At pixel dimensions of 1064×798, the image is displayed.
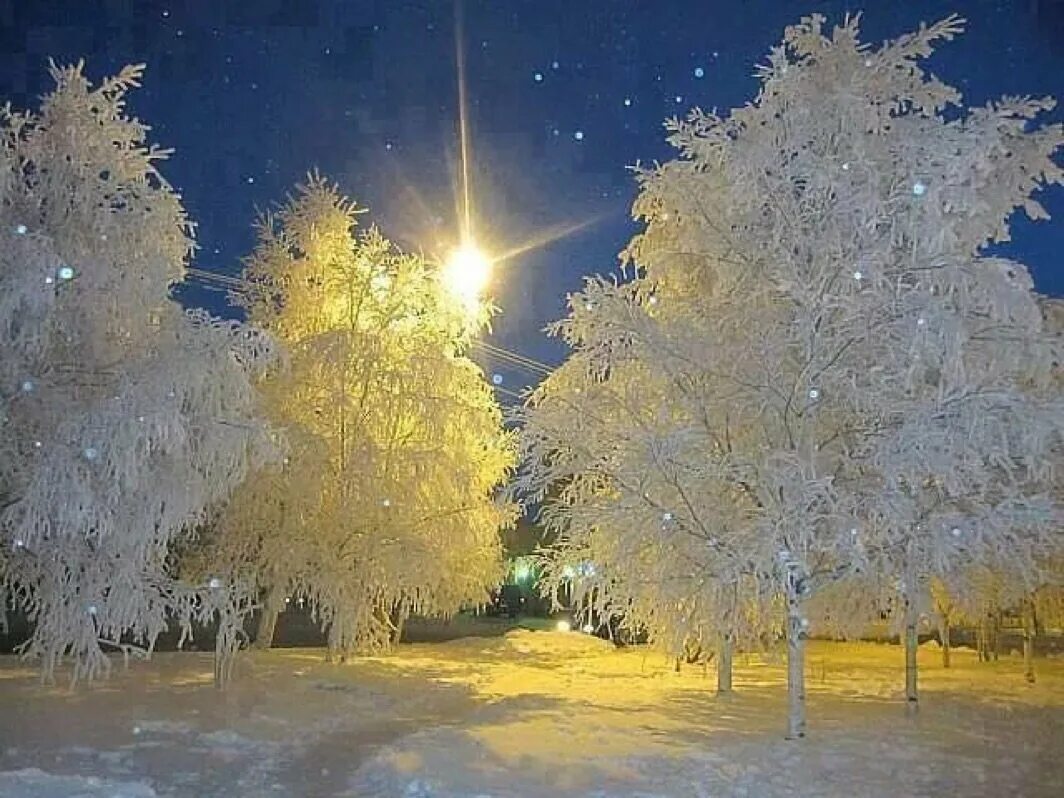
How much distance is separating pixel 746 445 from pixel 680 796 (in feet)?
16.2

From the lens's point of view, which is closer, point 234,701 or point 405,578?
point 234,701

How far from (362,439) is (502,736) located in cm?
787

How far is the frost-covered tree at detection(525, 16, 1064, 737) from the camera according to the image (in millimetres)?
12133

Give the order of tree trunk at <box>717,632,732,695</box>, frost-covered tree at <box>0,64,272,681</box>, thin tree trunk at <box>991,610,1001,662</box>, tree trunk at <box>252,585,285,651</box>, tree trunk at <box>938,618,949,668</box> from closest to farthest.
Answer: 1. frost-covered tree at <box>0,64,272,681</box>
2. tree trunk at <box>717,632,732,695</box>
3. tree trunk at <box>252,585,285,651</box>
4. tree trunk at <box>938,618,949,668</box>
5. thin tree trunk at <box>991,610,1001,662</box>

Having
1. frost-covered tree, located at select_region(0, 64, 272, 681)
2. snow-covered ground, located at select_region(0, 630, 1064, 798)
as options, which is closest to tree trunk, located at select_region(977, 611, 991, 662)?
snow-covered ground, located at select_region(0, 630, 1064, 798)

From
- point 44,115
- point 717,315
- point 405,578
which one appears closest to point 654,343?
point 717,315

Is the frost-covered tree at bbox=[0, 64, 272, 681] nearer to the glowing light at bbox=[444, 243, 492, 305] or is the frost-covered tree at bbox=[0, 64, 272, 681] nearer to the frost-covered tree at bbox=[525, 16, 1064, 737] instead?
the frost-covered tree at bbox=[525, 16, 1064, 737]

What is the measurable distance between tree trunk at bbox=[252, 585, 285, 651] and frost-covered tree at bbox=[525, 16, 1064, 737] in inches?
303

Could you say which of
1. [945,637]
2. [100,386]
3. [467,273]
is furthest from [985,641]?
[100,386]

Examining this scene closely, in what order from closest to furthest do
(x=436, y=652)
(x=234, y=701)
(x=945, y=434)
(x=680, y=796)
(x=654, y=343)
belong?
(x=680, y=796)
(x=945, y=434)
(x=654, y=343)
(x=234, y=701)
(x=436, y=652)

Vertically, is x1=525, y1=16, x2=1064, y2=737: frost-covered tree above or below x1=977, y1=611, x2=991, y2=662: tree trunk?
above

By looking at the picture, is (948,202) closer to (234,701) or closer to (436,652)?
(234,701)

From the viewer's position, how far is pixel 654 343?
43.4ft

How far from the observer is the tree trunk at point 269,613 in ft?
66.1
